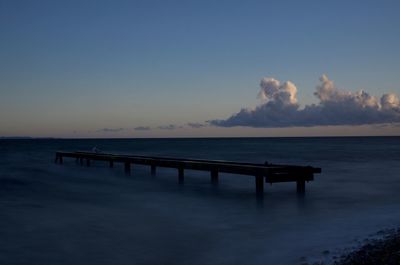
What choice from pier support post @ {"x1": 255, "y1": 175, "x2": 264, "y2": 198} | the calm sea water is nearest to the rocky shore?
the calm sea water

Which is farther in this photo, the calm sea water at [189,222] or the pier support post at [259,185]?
the pier support post at [259,185]

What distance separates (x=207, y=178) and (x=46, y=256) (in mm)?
18795

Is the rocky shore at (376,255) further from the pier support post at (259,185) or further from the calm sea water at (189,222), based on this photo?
the pier support post at (259,185)

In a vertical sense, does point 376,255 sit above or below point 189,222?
above

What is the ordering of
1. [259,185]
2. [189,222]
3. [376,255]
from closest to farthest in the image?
[376,255] → [189,222] → [259,185]

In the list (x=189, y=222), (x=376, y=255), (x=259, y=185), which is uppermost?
(x=259, y=185)

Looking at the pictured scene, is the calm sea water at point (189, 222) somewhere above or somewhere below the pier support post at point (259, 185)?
below

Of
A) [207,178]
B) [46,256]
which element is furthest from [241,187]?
[46,256]

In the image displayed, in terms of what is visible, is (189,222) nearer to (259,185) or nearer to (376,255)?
(259,185)

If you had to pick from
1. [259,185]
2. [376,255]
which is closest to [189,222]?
[259,185]

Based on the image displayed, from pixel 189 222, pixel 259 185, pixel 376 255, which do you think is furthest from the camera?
pixel 259 185

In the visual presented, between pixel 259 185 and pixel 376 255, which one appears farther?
pixel 259 185

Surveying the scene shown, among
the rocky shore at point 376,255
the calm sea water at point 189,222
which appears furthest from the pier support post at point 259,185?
the rocky shore at point 376,255

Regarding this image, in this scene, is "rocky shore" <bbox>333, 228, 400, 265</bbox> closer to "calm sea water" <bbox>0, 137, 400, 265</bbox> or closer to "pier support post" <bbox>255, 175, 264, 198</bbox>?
"calm sea water" <bbox>0, 137, 400, 265</bbox>
